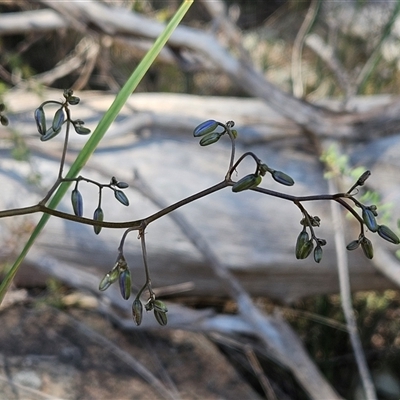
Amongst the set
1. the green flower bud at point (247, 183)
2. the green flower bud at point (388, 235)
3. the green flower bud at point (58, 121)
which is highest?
the green flower bud at point (58, 121)

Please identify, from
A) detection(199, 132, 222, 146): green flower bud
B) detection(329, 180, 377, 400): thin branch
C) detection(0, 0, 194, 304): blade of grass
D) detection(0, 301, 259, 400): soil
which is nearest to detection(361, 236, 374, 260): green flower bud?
detection(199, 132, 222, 146): green flower bud

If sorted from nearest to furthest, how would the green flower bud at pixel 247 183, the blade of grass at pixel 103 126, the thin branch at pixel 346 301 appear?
the green flower bud at pixel 247 183
the blade of grass at pixel 103 126
the thin branch at pixel 346 301

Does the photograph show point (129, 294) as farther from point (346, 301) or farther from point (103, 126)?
point (346, 301)

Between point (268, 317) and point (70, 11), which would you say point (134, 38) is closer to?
point (70, 11)

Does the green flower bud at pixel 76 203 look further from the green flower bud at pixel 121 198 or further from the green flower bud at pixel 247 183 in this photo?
the green flower bud at pixel 247 183

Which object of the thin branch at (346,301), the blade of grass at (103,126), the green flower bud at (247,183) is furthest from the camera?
the thin branch at (346,301)

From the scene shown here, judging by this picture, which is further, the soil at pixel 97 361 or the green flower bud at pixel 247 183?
the soil at pixel 97 361

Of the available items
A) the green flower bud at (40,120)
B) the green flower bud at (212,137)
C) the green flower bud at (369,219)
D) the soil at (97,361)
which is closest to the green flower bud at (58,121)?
the green flower bud at (40,120)

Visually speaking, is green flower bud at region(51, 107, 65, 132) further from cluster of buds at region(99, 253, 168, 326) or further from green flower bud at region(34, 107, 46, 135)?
cluster of buds at region(99, 253, 168, 326)
